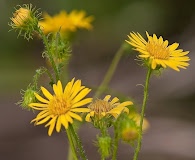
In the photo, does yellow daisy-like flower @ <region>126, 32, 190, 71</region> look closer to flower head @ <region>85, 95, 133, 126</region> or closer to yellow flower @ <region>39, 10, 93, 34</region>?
flower head @ <region>85, 95, 133, 126</region>

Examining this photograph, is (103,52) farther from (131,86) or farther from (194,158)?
(194,158)

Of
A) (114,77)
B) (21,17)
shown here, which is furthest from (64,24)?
(114,77)

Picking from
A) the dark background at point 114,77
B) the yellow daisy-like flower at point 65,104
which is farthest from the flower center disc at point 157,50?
the dark background at point 114,77

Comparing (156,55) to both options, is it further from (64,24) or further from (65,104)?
(64,24)

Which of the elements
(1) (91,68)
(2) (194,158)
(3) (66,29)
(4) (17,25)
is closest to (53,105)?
(4) (17,25)

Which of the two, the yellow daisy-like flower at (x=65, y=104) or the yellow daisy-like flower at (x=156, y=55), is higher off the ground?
the yellow daisy-like flower at (x=156, y=55)

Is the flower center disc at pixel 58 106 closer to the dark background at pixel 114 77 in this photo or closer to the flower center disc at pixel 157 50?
the flower center disc at pixel 157 50

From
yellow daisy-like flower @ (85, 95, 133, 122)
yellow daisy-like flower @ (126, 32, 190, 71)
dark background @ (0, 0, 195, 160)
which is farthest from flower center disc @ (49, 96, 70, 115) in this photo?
dark background @ (0, 0, 195, 160)

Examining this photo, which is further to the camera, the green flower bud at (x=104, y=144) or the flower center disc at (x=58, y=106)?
the green flower bud at (x=104, y=144)
